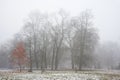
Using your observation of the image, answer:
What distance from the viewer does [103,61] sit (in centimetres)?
9562

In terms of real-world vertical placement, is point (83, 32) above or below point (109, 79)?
above

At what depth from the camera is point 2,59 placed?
3925 inches

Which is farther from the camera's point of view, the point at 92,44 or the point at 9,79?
the point at 92,44

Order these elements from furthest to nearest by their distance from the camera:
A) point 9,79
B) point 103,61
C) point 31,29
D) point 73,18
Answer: point 103,61
point 73,18
point 31,29
point 9,79

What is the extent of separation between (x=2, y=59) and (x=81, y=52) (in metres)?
65.3

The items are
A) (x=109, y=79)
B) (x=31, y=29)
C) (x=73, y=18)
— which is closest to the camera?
(x=109, y=79)

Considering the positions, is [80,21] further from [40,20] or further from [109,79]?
[109,79]


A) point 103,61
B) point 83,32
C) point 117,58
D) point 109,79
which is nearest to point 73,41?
point 83,32

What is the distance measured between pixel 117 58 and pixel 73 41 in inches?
2372

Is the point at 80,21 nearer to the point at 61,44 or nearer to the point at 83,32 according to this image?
the point at 83,32

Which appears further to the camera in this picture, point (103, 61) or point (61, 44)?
point (103, 61)

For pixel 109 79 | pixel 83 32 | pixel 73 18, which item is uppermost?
pixel 73 18

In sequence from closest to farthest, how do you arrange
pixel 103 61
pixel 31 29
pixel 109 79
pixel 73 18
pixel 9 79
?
pixel 9 79 < pixel 109 79 < pixel 31 29 < pixel 73 18 < pixel 103 61

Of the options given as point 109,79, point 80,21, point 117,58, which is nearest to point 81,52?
point 80,21
